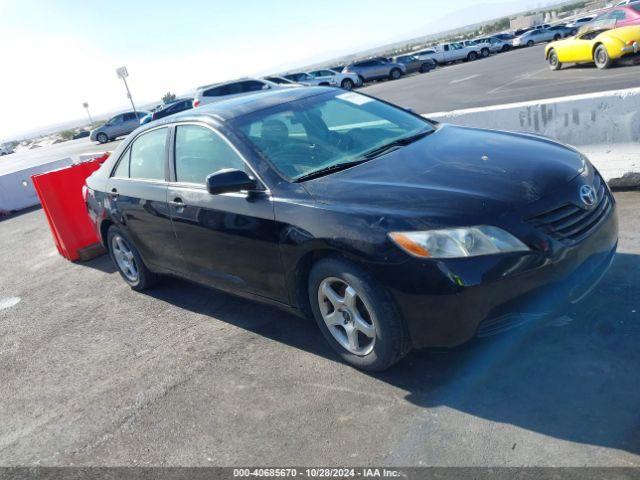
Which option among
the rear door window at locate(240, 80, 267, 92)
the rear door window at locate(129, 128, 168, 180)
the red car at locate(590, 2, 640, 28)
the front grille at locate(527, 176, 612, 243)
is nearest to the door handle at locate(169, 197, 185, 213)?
the rear door window at locate(129, 128, 168, 180)

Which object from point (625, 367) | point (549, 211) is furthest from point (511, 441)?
point (549, 211)

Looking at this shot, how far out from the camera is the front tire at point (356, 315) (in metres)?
3.08

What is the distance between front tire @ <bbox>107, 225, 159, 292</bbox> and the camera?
5.40 meters

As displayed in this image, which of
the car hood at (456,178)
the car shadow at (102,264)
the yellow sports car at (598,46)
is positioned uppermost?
the car hood at (456,178)

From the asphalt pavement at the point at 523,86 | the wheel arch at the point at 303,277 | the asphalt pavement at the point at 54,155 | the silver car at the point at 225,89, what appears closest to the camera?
the wheel arch at the point at 303,277

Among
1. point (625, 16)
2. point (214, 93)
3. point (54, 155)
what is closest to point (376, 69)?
point (214, 93)

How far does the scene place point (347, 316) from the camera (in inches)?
134

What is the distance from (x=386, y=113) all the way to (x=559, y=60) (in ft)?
47.6

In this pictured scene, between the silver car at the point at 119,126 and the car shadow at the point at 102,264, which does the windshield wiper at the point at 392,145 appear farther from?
the silver car at the point at 119,126

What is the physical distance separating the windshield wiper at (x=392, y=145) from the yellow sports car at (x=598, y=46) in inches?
502

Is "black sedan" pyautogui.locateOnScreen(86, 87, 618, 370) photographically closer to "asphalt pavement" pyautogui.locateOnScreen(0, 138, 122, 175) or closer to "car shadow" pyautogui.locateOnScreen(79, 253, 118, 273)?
"car shadow" pyautogui.locateOnScreen(79, 253, 118, 273)

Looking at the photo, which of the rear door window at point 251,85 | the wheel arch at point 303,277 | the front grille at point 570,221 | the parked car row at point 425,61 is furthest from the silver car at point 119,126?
the front grille at point 570,221

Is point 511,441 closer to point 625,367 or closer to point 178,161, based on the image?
point 625,367

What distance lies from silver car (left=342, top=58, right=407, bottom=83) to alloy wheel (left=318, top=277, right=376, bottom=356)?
33.8m
